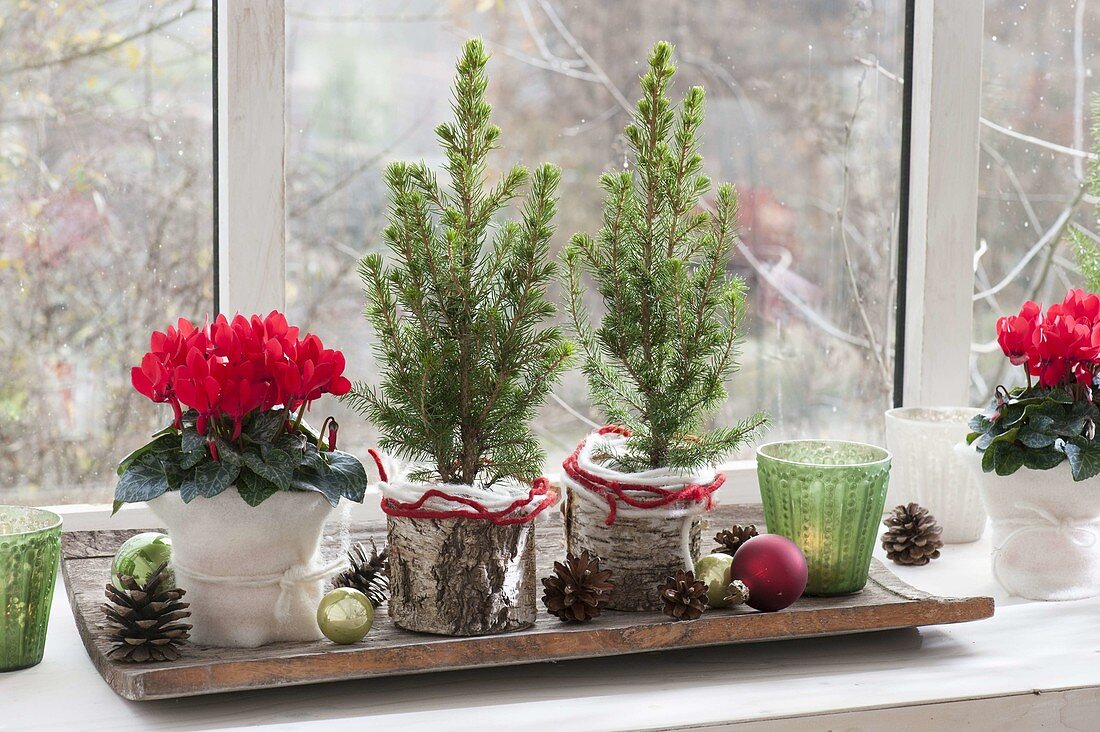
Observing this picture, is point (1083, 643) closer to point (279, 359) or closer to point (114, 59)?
point (279, 359)

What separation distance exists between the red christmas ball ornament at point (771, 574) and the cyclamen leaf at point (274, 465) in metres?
0.37

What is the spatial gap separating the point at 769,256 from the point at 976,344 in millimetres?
324

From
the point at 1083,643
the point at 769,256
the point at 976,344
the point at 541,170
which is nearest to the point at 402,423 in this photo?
the point at 541,170

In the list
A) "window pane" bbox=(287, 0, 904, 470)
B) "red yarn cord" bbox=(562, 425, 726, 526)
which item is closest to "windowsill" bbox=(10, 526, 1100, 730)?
"red yarn cord" bbox=(562, 425, 726, 526)

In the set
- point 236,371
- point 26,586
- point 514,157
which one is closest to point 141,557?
point 26,586

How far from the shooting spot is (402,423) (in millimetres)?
882

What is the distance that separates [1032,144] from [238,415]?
1.12 meters

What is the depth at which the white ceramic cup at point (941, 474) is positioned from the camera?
125 centimetres

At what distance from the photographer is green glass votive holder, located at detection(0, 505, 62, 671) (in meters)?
0.84

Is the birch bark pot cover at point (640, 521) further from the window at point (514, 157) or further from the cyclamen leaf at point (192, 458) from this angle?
the window at point (514, 157)

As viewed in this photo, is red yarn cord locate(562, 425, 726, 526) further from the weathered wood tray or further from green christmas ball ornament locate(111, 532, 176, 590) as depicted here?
green christmas ball ornament locate(111, 532, 176, 590)

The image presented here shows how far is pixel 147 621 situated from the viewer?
0.83m

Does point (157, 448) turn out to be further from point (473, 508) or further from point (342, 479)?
point (473, 508)

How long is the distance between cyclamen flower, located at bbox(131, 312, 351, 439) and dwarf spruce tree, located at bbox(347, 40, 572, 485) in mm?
47
